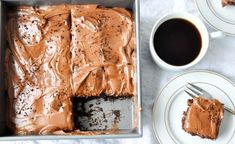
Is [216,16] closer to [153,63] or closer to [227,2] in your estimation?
[227,2]

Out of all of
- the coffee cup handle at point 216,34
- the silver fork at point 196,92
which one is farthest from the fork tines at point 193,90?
the coffee cup handle at point 216,34

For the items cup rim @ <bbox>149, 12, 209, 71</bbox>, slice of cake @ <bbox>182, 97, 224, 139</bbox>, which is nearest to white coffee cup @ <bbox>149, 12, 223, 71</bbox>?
cup rim @ <bbox>149, 12, 209, 71</bbox>

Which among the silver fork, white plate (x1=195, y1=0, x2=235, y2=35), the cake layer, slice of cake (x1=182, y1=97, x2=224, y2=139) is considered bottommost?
slice of cake (x1=182, y1=97, x2=224, y2=139)

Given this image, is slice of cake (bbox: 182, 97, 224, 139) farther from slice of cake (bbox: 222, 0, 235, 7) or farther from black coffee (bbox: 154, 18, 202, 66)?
slice of cake (bbox: 222, 0, 235, 7)

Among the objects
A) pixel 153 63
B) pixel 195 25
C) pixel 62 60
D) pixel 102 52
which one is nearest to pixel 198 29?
pixel 195 25

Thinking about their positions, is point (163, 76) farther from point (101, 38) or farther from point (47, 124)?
point (47, 124)

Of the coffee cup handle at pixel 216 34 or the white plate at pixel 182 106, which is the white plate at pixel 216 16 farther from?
the white plate at pixel 182 106

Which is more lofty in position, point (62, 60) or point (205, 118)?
point (62, 60)
